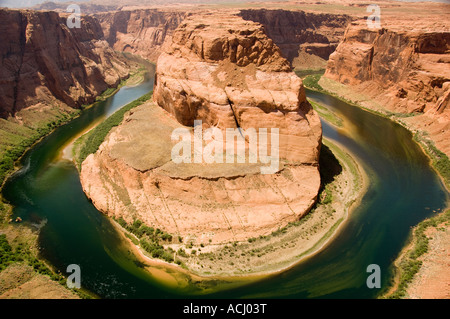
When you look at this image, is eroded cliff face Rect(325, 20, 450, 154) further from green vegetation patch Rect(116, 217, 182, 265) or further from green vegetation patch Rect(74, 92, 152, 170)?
green vegetation patch Rect(74, 92, 152, 170)

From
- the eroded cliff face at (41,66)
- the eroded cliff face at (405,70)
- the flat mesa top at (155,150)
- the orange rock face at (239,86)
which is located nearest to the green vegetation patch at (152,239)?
the flat mesa top at (155,150)

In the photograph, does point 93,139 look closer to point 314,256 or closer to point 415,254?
point 314,256

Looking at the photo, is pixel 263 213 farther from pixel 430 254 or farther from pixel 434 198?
pixel 434 198

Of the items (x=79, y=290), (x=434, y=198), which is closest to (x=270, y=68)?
(x=434, y=198)

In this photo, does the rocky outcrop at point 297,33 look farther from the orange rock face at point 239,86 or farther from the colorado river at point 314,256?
the orange rock face at point 239,86

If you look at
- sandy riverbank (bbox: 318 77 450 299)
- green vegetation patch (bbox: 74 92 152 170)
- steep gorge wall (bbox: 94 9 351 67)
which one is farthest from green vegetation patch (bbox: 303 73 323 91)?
sandy riverbank (bbox: 318 77 450 299)
